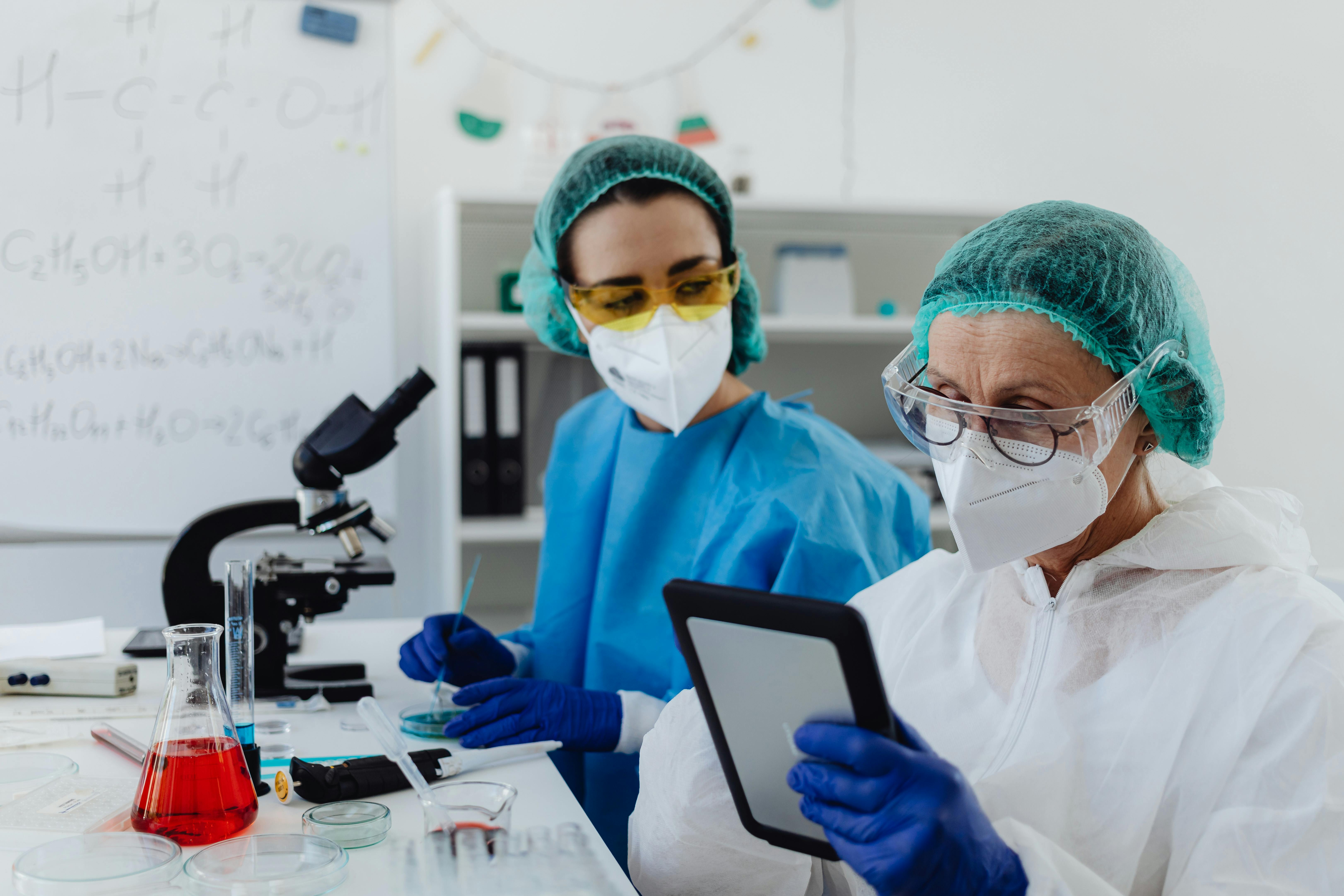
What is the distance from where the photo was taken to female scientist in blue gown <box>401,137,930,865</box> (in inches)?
52.7

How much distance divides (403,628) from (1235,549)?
1393 mm

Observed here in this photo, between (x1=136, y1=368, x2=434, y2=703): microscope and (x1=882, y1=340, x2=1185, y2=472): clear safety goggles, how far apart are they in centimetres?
73

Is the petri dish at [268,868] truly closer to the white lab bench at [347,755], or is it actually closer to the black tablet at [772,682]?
the white lab bench at [347,755]

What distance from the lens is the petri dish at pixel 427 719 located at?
1.21 meters

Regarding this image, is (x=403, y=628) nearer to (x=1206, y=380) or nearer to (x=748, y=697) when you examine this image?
(x=748, y=697)

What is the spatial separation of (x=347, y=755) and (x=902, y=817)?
0.67m

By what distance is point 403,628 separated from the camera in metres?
1.82

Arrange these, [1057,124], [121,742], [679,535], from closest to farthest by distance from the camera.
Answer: [121,742] < [679,535] < [1057,124]

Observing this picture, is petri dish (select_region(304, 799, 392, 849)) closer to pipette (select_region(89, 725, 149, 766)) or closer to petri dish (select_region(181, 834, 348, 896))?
petri dish (select_region(181, 834, 348, 896))

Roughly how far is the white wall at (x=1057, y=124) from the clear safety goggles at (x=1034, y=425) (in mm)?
882

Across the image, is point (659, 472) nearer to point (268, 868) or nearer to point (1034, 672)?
point (1034, 672)

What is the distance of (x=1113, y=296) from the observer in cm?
86

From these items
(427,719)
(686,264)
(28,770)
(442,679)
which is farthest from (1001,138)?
(28,770)

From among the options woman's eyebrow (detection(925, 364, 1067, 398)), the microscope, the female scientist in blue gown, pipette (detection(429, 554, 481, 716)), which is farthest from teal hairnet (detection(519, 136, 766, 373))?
woman's eyebrow (detection(925, 364, 1067, 398))
